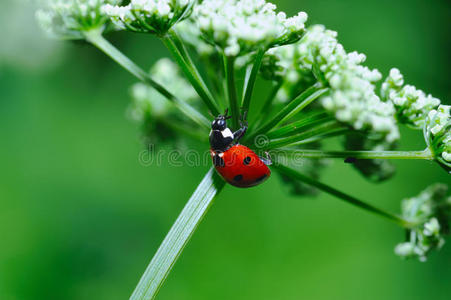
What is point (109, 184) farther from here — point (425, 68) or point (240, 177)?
point (425, 68)

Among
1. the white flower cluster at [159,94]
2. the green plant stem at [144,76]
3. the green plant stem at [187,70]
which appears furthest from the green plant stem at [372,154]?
the white flower cluster at [159,94]

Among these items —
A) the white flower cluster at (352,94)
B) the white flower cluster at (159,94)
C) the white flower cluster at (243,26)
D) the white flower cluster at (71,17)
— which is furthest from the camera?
the white flower cluster at (159,94)

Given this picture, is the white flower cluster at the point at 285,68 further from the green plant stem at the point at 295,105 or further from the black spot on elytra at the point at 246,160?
the black spot on elytra at the point at 246,160

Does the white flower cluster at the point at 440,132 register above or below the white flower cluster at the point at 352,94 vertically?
above

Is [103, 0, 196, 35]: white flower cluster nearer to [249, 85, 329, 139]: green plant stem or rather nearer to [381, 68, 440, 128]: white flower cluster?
[249, 85, 329, 139]: green plant stem

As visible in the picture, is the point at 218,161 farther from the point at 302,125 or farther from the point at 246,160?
the point at 302,125
